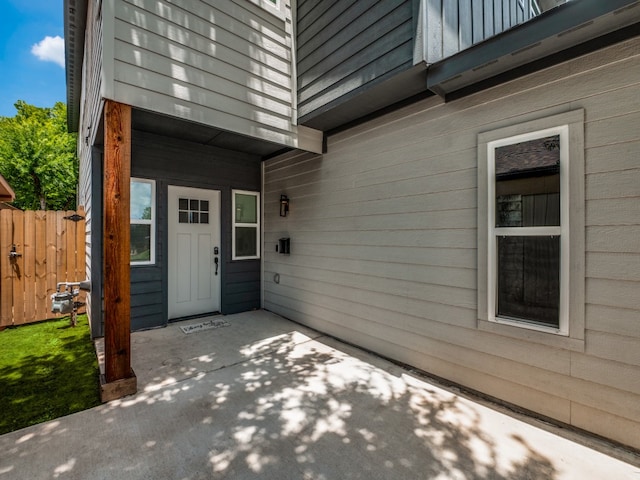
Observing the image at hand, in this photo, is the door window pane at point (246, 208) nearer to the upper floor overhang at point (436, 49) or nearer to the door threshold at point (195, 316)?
the door threshold at point (195, 316)

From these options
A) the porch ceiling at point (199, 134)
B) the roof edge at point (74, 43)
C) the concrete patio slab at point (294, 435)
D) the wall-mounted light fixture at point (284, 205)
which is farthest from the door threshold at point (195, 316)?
the roof edge at point (74, 43)

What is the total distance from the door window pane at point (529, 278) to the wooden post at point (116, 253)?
3.23 m

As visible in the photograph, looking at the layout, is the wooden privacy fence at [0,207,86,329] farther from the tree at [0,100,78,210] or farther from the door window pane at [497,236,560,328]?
the tree at [0,100,78,210]

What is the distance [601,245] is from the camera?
2.03m

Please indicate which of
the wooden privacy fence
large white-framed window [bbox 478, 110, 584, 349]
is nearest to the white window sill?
large white-framed window [bbox 478, 110, 584, 349]

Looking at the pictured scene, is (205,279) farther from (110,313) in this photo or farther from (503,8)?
(503,8)

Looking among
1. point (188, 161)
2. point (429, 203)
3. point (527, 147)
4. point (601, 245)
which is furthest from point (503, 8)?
point (188, 161)

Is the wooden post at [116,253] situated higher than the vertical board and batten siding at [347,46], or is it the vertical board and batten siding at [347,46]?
the vertical board and batten siding at [347,46]

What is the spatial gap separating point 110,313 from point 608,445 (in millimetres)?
3824

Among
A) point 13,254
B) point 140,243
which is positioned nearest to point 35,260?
point 13,254

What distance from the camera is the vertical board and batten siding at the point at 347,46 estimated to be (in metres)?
2.69

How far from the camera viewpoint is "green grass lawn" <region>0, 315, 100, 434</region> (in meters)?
2.38

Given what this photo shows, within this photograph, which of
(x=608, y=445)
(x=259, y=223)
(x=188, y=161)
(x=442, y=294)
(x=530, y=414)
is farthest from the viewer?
(x=259, y=223)

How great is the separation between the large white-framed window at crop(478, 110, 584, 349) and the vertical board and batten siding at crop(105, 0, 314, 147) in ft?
7.99
